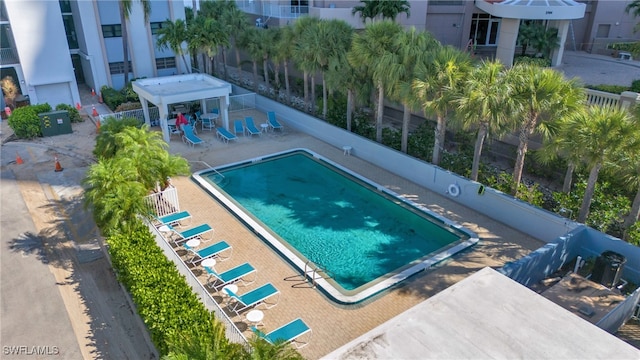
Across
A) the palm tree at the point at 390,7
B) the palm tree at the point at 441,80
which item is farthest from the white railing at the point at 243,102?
the palm tree at the point at 441,80

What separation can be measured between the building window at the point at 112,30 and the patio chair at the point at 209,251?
22572 mm

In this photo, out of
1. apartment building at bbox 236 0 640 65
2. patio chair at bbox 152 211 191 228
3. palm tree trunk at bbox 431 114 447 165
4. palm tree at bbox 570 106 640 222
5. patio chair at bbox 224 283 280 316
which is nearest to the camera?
patio chair at bbox 224 283 280 316

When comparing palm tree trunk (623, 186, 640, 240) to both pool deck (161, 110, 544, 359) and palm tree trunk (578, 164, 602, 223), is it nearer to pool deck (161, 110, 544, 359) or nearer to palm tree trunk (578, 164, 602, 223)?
palm tree trunk (578, 164, 602, 223)

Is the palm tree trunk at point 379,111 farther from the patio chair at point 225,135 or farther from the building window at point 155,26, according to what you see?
the building window at point 155,26

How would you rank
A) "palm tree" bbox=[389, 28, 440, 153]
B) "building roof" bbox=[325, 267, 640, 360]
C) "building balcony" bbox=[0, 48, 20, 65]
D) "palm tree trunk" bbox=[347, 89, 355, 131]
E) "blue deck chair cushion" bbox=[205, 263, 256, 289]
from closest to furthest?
"building roof" bbox=[325, 267, 640, 360]
"blue deck chair cushion" bbox=[205, 263, 256, 289]
"palm tree" bbox=[389, 28, 440, 153]
"palm tree trunk" bbox=[347, 89, 355, 131]
"building balcony" bbox=[0, 48, 20, 65]

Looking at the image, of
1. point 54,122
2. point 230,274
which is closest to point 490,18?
point 54,122

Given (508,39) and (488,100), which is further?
(508,39)

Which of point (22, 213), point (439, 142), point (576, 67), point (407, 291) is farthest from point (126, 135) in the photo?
point (576, 67)

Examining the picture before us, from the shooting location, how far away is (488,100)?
13.8 meters

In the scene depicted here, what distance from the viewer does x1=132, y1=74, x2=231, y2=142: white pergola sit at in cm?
2161

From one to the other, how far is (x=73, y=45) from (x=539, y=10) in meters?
31.2

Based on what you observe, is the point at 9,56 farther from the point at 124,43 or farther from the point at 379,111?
the point at 379,111

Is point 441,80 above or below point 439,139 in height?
above

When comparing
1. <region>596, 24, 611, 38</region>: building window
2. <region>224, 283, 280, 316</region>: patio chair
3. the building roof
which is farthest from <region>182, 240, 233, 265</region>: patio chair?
<region>596, 24, 611, 38</region>: building window
